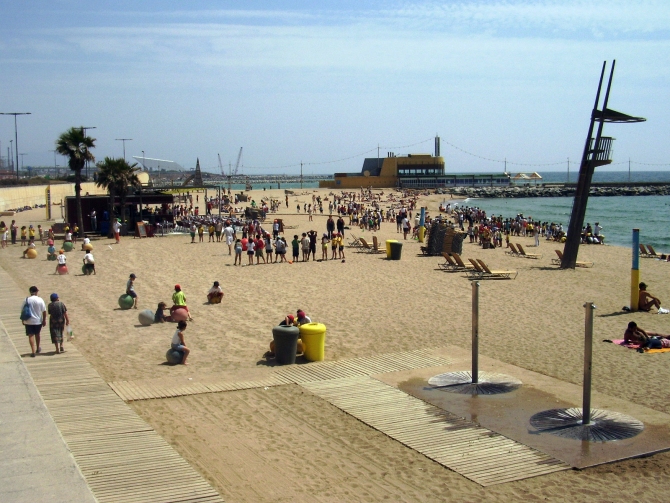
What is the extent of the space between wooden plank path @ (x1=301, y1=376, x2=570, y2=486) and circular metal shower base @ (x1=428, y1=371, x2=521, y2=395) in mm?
674

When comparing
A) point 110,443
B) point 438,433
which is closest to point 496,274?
point 438,433

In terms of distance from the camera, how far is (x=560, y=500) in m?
5.77

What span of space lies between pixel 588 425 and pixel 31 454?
5.74m

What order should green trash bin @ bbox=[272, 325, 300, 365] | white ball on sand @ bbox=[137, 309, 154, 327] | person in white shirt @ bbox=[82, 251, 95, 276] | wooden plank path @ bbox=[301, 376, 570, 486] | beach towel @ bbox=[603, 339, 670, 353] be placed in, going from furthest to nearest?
person in white shirt @ bbox=[82, 251, 95, 276] < white ball on sand @ bbox=[137, 309, 154, 327] < beach towel @ bbox=[603, 339, 670, 353] < green trash bin @ bbox=[272, 325, 300, 365] < wooden plank path @ bbox=[301, 376, 570, 486]

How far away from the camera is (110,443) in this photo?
257 inches

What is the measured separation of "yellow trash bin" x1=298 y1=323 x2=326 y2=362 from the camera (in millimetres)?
10422

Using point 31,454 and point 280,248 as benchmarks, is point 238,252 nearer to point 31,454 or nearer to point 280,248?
point 280,248

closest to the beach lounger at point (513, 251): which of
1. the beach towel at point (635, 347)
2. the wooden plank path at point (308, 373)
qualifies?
the beach towel at point (635, 347)

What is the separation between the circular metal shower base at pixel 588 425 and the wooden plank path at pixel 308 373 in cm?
263

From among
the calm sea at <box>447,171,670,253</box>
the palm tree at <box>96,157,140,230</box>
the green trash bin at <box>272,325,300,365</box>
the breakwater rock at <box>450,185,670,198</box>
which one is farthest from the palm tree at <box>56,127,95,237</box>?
the breakwater rock at <box>450,185,670,198</box>

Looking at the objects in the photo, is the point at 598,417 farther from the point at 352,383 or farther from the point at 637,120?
the point at 637,120

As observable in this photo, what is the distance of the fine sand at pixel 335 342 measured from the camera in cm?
616

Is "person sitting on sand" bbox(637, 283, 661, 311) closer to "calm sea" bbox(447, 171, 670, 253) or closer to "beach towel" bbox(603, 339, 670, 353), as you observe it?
"beach towel" bbox(603, 339, 670, 353)

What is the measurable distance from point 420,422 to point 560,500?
2.19 m
